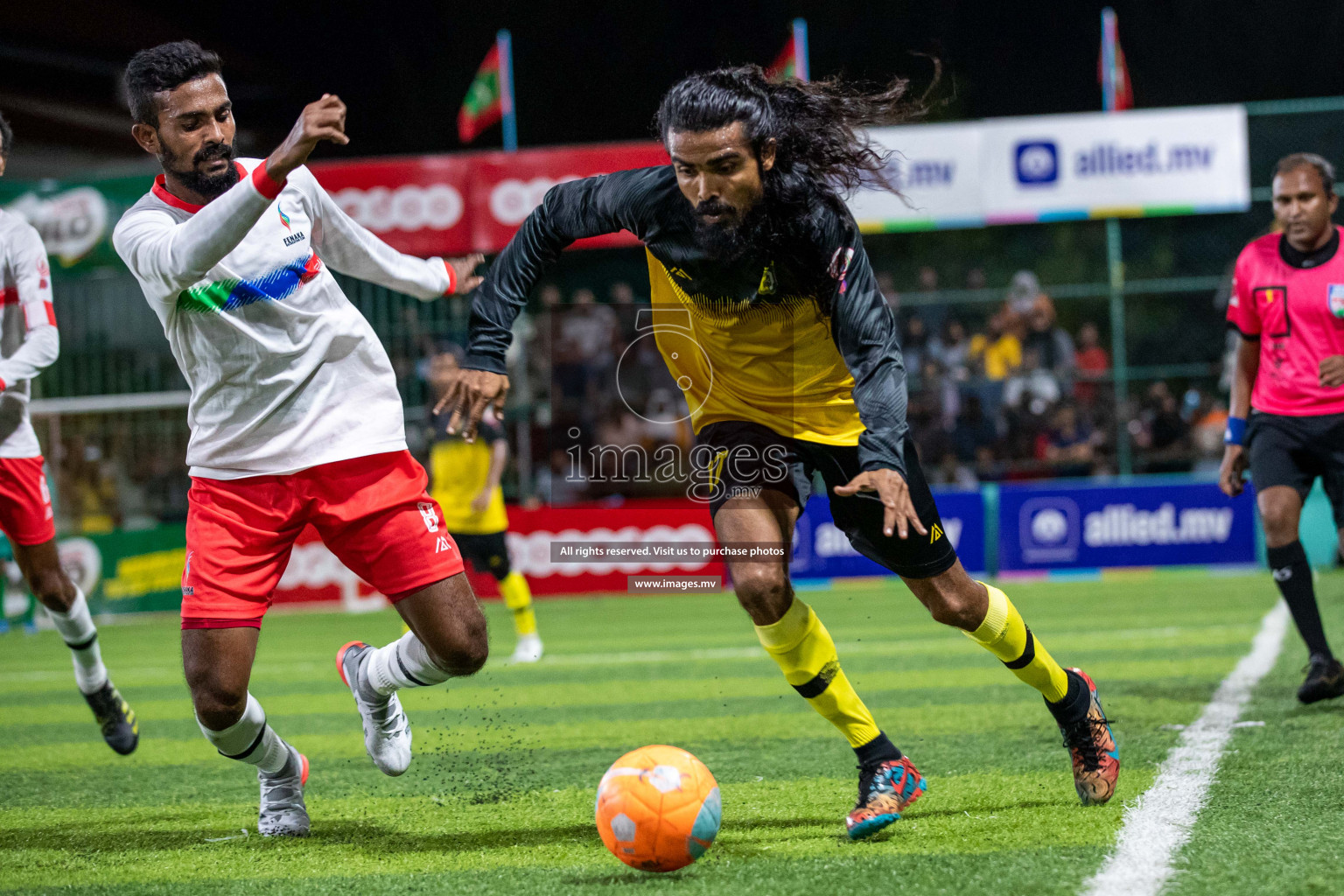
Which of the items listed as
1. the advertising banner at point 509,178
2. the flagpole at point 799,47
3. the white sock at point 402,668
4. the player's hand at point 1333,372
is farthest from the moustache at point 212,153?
the flagpole at point 799,47

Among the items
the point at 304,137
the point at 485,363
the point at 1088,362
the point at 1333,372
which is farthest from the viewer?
the point at 1088,362

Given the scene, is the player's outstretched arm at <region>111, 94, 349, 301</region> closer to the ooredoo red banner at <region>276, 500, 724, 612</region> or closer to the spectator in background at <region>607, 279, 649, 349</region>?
the ooredoo red banner at <region>276, 500, 724, 612</region>

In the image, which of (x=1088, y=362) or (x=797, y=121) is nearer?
(x=797, y=121)

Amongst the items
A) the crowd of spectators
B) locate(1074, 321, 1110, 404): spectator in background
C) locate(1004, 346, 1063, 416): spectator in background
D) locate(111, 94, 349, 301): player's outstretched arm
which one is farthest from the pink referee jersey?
locate(1074, 321, 1110, 404): spectator in background

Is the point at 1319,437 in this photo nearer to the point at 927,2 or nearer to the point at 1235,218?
the point at 1235,218

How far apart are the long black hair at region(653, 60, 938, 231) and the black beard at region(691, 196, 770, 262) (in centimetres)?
6

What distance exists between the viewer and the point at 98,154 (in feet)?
87.9

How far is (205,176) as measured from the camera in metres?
4.09

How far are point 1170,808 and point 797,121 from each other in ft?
8.00

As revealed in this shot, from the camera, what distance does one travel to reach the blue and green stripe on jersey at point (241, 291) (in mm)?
4027

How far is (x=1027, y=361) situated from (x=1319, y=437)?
9868 millimetres

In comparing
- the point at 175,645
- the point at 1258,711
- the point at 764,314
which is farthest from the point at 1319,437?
the point at 175,645

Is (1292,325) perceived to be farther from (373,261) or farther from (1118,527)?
(1118,527)

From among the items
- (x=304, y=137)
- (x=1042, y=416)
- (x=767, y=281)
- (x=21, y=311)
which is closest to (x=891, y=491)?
(x=767, y=281)
